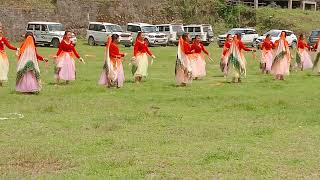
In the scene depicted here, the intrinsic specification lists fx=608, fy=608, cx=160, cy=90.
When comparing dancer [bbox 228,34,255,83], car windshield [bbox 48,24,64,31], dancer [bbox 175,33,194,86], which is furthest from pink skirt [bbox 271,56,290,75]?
car windshield [bbox 48,24,64,31]

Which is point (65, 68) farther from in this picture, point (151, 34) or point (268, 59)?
point (151, 34)

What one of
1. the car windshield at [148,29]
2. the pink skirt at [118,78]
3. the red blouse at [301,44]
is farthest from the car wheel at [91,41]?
the pink skirt at [118,78]

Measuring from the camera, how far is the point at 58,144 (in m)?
9.13

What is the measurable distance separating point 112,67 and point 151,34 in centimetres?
2420

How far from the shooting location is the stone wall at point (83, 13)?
1647 inches

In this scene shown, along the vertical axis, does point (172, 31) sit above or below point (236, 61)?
above

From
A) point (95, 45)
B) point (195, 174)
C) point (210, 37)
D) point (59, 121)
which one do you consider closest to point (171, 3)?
point (210, 37)

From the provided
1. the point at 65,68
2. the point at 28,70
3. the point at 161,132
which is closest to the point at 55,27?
the point at 65,68

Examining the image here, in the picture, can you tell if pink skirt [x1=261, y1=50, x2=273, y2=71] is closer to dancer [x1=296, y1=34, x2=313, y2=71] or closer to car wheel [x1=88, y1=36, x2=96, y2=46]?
dancer [x1=296, y1=34, x2=313, y2=71]

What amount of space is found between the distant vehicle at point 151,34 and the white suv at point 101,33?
1.09 m

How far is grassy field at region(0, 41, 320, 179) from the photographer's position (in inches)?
301

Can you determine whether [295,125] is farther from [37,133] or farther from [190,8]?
[190,8]

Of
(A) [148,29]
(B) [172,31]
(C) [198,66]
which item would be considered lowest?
(C) [198,66]

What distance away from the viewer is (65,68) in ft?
57.5
